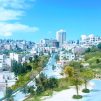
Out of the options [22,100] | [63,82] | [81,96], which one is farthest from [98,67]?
[22,100]

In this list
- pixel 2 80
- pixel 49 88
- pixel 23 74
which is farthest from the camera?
pixel 23 74

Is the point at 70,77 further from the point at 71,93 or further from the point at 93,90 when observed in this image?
the point at 93,90

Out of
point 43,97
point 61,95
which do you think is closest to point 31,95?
point 43,97

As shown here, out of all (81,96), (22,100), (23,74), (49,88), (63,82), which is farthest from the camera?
(23,74)

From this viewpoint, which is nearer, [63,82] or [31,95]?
[31,95]

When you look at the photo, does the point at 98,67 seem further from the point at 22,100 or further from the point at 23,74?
the point at 22,100

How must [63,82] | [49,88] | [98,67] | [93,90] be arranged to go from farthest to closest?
[98,67]
[63,82]
[93,90]
[49,88]

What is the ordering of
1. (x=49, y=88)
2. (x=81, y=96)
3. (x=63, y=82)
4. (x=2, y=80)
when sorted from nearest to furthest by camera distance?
(x=81, y=96), (x=49, y=88), (x=63, y=82), (x=2, y=80)

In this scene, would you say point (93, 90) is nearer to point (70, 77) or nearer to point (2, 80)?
point (70, 77)

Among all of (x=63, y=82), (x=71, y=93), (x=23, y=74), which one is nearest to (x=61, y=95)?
(x=71, y=93)

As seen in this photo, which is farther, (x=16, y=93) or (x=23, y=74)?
(x=23, y=74)
